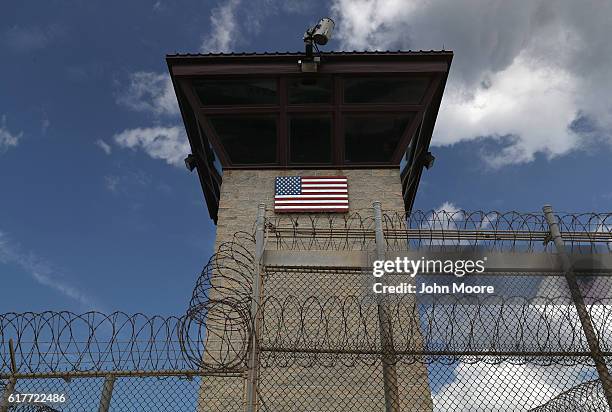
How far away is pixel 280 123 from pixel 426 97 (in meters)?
3.73

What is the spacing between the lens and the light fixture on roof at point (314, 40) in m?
12.3

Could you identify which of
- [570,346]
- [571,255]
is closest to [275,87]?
[571,255]

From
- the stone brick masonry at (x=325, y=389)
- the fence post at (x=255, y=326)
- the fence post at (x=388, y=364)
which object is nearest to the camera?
the fence post at (x=255, y=326)

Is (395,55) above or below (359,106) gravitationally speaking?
above

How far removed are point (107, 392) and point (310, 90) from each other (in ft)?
30.7

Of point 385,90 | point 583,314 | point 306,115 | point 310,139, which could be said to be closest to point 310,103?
point 306,115

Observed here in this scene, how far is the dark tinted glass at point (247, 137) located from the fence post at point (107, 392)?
8.68 m

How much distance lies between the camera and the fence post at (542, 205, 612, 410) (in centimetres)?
546

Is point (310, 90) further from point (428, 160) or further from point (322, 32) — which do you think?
point (428, 160)

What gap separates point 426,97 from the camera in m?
13.0

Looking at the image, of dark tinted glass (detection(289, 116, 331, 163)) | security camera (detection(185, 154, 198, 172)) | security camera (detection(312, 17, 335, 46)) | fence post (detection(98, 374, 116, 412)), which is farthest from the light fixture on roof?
fence post (detection(98, 374, 116, 412))

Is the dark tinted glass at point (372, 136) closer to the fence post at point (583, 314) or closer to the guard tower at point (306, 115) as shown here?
the guard tower at point (306, 115)

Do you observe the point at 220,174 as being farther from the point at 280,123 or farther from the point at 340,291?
the point at 340,291

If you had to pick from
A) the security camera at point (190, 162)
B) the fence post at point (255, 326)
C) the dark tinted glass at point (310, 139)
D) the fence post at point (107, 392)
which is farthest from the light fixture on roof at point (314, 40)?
the fence post at point (107, 392)
